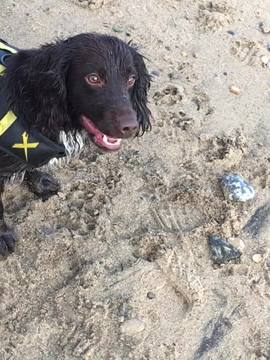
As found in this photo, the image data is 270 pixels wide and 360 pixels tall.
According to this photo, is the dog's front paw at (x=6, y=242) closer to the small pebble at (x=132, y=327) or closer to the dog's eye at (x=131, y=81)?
the small pebble at (x=132, y=327)

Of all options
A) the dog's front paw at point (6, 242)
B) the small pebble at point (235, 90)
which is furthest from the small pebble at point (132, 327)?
the small pebble at point (235, 90)

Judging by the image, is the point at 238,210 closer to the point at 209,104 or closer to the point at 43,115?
the point at 209,104

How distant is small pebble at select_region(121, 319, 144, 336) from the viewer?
3404 millimetres

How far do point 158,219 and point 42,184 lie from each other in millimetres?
810

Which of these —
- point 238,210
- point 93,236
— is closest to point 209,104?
point 238,210

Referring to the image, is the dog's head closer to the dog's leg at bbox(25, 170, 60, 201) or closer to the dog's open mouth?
the dog's open mouth

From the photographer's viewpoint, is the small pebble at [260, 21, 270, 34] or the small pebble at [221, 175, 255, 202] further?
the small pebble at [260, 21, 270, 34]

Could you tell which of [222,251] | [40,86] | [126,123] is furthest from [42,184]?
[222,251]

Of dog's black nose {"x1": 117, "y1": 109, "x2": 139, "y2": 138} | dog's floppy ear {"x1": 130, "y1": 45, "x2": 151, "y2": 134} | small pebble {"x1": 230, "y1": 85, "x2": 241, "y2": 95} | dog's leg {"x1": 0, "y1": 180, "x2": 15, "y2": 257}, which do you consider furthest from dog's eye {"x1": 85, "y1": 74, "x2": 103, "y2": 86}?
small pebble {"x1": 230, "y1": 85, "x2": 241, "y2": 95}

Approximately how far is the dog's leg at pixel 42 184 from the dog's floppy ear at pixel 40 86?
2.46 ft

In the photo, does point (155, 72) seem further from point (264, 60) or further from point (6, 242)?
point (6, 242)

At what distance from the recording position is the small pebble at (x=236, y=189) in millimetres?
4160

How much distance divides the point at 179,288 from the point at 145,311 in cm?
27

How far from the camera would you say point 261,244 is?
13.1 feet
